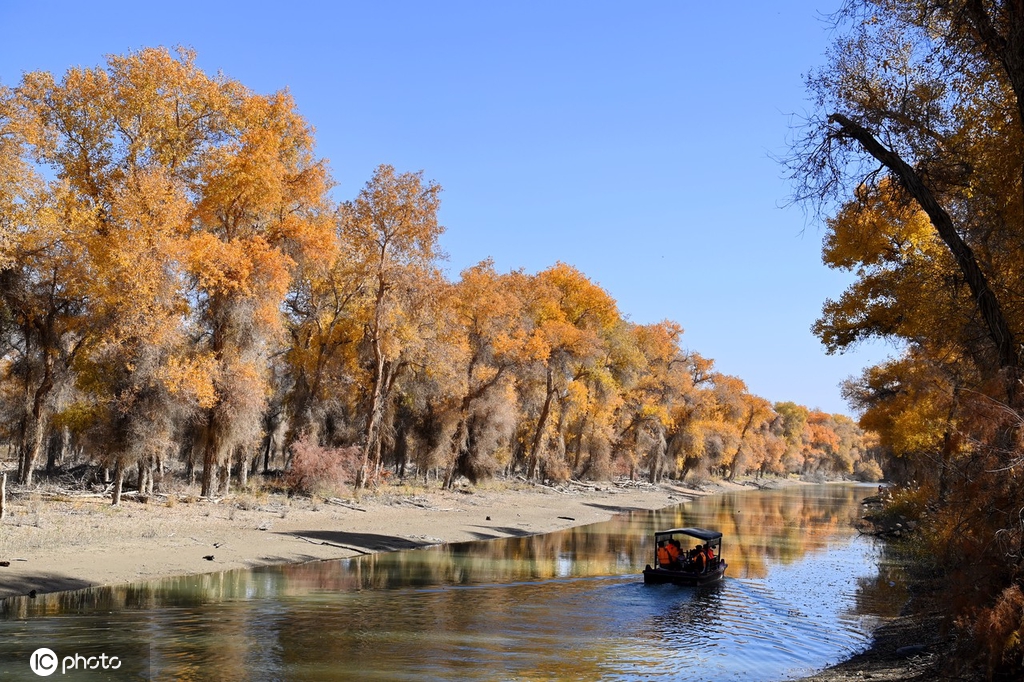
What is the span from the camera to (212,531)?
96.3 feet

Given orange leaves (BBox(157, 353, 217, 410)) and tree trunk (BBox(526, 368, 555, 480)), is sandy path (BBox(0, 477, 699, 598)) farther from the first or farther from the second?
tree trunk (BBox(526, 368, 555, 480))

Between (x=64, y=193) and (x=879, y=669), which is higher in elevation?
(x=64, y=193)

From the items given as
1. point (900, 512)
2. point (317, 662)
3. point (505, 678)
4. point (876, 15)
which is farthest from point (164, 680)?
point (900, 512)

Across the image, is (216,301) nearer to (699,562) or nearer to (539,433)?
(699,562)

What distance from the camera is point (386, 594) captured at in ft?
74.7

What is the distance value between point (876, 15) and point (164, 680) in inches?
616

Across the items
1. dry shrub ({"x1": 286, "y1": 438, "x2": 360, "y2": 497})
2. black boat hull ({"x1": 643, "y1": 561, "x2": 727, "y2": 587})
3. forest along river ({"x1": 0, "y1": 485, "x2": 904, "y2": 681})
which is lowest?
forest along river ({"x1": 0, "y1": 485, "x2": 904, "y2": 681})

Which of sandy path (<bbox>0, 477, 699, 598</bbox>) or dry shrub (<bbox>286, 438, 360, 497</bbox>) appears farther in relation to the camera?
dry shrub (<bbox>286, 438, 360, 497</bbox>)

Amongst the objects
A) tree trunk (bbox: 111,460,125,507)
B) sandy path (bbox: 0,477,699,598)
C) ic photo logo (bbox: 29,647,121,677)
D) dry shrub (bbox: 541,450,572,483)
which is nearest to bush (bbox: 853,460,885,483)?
dry shrub (bbox: 541,450,572,483)

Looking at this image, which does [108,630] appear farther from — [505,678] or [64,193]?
[64,193]

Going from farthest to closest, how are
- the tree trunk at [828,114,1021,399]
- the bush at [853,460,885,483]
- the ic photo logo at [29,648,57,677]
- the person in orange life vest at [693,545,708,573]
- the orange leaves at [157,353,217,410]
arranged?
the bush at [853,460,885,483] < the orange leaves at [157,353,217,410] < the person in orange life vest at [693,545,708,573] < the ic photo logo at [29,648,57,677] < the tree trunk at [828,114,1021,399]

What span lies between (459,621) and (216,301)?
20.4 meters

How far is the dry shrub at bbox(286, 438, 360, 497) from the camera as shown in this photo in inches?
1645

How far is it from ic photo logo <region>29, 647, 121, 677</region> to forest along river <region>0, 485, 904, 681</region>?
19 centimetres
